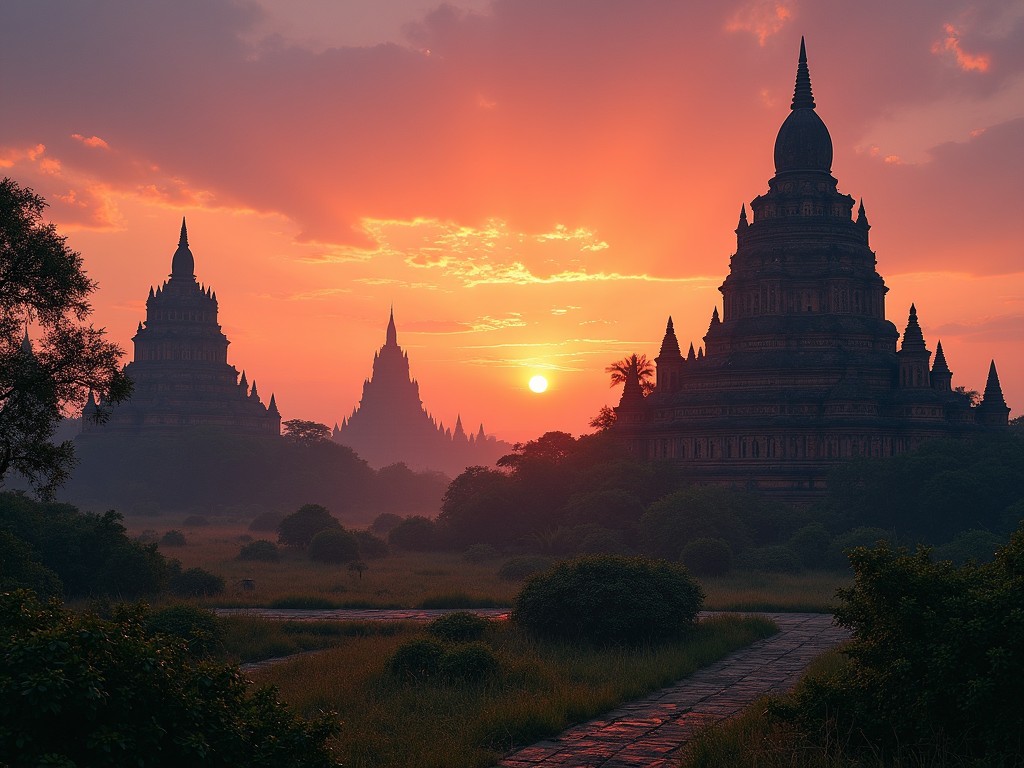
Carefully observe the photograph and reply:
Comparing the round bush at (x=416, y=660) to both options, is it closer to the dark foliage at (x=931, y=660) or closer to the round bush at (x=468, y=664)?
the round bush at (x=468, y=664)

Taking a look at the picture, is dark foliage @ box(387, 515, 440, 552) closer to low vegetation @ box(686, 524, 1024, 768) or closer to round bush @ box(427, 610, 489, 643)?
round bush @ box(427, 610, 489, 643)

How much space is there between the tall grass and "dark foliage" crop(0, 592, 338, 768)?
3497 millimetres

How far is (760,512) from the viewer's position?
163 feet

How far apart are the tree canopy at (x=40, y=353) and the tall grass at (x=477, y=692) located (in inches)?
245

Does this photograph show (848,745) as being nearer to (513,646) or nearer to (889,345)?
(513,646)

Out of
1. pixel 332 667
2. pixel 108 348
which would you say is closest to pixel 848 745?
pixel 332 667

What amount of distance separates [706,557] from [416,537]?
2028 centimetres

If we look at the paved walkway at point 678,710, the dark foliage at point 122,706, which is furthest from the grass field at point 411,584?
the dark foliage at point 122,706

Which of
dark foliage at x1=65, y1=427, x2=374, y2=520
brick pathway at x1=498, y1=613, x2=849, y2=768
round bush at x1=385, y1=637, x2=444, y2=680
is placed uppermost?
dark foliage at x1=65, y1=427, x2=374, y2=520

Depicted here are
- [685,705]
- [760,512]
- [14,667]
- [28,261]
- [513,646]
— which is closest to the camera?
[14,667]

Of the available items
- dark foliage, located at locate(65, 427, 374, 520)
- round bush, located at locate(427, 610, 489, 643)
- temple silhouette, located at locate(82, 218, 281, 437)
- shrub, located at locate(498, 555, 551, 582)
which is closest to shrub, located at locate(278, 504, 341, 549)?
shrub, located at locate(498, 555, 551, 582)

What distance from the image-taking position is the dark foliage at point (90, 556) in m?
31.3

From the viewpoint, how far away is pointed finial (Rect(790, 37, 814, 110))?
66438 mm

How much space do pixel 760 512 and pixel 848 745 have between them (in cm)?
3842
